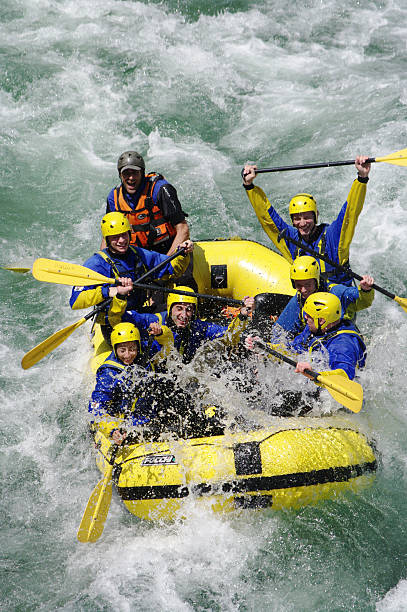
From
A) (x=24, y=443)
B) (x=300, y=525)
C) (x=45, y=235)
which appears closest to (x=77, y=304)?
(x=24, y=443)

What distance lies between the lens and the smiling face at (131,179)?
5691 millimetres

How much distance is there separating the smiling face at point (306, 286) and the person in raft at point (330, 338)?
0.60 ft

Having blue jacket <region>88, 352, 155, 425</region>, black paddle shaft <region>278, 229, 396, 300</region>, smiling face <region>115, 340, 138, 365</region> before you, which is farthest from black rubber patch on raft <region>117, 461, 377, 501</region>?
black paddle shaft <region>278, 229, 396, 300</region>

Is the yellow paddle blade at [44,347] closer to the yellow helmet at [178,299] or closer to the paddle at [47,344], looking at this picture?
the paddle at [47,344]

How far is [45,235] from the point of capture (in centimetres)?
852

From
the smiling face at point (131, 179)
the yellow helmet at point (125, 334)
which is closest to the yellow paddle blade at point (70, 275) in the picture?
the yellow helmet at point (125, 334)

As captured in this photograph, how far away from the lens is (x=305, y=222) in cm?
536

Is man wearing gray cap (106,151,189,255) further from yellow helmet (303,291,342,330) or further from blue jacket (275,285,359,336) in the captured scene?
yellow helmet (303,291,342,330)

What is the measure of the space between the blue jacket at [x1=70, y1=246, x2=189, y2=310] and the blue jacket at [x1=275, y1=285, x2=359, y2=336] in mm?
994

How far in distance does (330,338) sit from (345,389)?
1.72 ft

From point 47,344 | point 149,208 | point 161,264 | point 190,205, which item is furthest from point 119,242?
point 190,205

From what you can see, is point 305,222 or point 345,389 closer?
point 345,389

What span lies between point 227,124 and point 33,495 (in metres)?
6.65

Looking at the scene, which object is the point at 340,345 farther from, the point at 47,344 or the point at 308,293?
the point at 47,344
